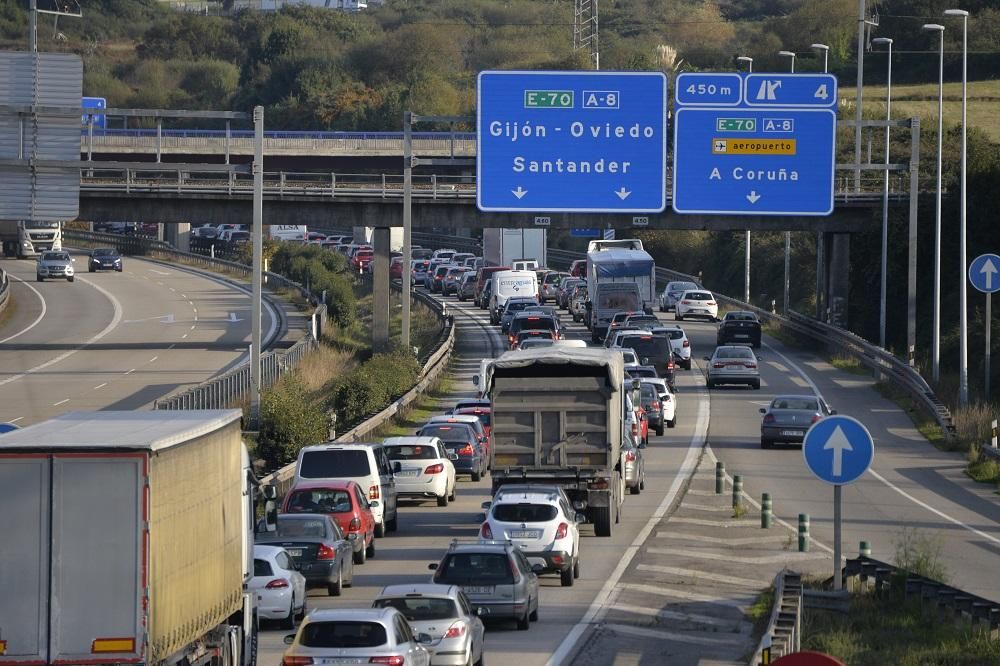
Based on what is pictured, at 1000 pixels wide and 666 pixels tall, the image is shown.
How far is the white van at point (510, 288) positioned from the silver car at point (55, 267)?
Answer: 84.4 feet

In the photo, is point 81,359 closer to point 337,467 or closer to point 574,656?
point 337,467

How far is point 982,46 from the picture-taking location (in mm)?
118125

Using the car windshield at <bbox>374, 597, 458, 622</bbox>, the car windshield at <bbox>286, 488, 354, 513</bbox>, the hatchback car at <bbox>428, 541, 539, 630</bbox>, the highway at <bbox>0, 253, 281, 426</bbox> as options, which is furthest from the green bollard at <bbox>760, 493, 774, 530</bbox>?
the highway at <bbox>0, 253, 281, 426</bbox>

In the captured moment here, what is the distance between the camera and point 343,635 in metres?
16.0

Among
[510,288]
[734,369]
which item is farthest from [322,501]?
[510,288]

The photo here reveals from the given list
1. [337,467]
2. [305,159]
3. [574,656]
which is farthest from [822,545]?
[305,159]

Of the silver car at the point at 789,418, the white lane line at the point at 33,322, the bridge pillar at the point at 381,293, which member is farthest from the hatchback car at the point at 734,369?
the white lane line at the point at 33,322

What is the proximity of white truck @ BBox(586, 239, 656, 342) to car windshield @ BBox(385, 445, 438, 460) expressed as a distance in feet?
113

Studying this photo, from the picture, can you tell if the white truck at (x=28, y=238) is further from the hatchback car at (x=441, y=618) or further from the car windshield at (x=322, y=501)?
the hatchback car at (x=441, y=618)

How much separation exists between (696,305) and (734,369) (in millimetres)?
22855

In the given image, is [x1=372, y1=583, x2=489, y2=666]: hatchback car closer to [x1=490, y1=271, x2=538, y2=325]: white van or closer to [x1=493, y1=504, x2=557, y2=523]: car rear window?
[x1=493, y1=504, x2=557, y2=523]: car rear window

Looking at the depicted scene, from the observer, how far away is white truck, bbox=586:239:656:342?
68.2 meters

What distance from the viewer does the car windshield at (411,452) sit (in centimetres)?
3294

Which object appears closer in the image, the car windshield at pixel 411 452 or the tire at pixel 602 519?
the tire at pixel 602 519
